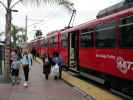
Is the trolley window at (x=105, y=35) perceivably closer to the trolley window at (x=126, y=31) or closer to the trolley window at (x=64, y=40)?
the trolley window at (x=126, y=31)

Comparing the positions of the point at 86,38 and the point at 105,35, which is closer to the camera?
the point at 105,35

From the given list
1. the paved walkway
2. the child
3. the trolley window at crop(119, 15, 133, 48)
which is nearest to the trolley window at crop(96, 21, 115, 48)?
the trolley window at crop(119, 15, 133, 48)

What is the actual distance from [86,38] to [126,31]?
7.48 meters

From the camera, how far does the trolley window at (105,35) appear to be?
17452 millimetres

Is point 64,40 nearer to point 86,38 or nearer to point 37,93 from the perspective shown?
point 86,38

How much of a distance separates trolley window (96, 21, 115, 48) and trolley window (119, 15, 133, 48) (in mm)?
1143

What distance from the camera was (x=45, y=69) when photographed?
25.8 m

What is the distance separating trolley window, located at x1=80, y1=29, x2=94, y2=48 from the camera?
21.8m

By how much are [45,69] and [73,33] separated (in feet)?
11.2

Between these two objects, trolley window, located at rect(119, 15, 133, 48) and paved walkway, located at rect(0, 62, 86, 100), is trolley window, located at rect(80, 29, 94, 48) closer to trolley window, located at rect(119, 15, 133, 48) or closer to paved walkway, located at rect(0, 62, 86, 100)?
paved walkway, located at rect(0, 62, 86, 100)

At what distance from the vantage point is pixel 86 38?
23.0 m

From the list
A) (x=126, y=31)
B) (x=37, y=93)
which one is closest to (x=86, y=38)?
(x=37, y=93)

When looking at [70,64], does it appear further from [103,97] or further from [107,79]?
[103,97]

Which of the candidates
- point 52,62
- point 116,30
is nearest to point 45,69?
point 52,62
